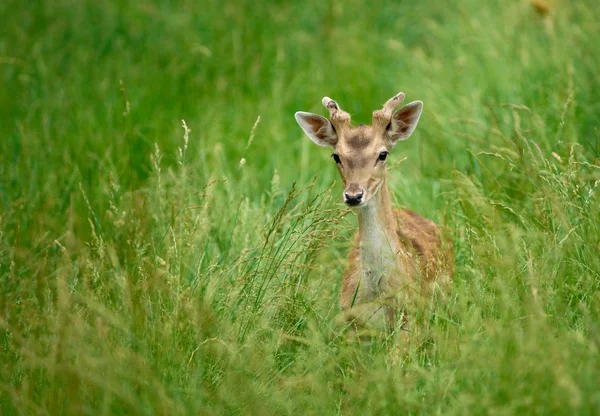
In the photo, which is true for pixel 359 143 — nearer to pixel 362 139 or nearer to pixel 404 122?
pixel 362 139

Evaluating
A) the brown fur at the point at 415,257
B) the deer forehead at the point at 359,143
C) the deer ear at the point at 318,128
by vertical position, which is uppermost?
the deer forehead at the point at 359,143

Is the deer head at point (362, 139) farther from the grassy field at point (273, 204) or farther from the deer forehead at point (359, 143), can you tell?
the grassy field at point (273, 204)

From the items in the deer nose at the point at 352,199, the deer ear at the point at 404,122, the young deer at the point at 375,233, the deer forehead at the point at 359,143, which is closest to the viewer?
the deer nose at the point at 352,199

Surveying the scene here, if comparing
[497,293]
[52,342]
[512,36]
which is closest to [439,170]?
[512,36]

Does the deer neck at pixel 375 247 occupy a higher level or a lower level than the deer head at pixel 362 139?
lower

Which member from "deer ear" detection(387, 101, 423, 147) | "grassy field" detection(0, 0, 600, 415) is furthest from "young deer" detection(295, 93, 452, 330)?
"grassy field" detection(0, 0, 600, 415)

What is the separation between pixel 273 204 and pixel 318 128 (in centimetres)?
114

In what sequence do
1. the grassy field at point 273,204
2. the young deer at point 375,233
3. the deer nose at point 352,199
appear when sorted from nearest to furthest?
the grassy field at point 273,204 → the deer nose at point 352,199 → the young deer at point 375,233

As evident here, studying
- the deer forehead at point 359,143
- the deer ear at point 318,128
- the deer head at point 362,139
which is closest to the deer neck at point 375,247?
the deer head at point 362,139

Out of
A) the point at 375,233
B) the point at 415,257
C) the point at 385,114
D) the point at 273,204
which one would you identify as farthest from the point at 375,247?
the point at 273,204

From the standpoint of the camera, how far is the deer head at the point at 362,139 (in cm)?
429

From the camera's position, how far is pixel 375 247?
4438 mm

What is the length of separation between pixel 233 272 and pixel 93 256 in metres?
0.73

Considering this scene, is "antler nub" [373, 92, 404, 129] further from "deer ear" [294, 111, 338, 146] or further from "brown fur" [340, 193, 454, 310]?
"brown fur" [340, 193, 454, 310]
